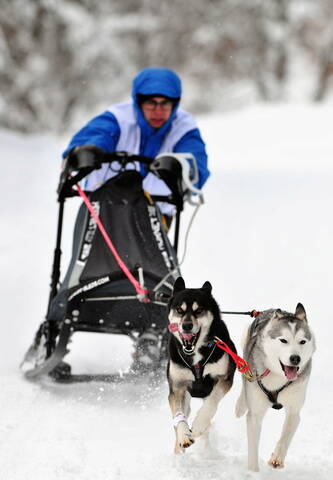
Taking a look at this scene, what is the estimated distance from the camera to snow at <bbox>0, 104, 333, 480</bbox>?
3.69 metres

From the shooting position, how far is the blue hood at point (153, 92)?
5.06 metres

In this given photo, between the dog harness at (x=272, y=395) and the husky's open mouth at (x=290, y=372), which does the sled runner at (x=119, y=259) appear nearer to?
the dog harness at (x=272, y=395)

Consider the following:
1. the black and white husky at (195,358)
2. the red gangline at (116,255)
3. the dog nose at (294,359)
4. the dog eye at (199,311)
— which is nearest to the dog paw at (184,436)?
the black and white husky at (195,358)

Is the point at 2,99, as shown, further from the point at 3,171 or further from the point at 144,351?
the point at 144,351

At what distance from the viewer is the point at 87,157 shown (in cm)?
461

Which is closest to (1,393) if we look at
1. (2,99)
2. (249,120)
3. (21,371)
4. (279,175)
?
(21,371)

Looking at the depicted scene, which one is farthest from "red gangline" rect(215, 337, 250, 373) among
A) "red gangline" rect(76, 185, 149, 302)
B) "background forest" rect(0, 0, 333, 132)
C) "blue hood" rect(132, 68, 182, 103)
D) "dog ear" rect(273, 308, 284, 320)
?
"background forest" rect(0, 0, 333, 132)

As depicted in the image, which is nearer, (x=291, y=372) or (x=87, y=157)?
(x=291, y=372)

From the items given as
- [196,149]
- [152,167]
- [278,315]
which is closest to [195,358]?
[278,315]

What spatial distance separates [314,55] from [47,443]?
28.5 metres

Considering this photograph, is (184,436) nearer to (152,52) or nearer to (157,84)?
(157,84)

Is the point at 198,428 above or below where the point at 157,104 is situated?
below

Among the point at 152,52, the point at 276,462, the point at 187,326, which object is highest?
the point at 152,52

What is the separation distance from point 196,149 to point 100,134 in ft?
1.89
